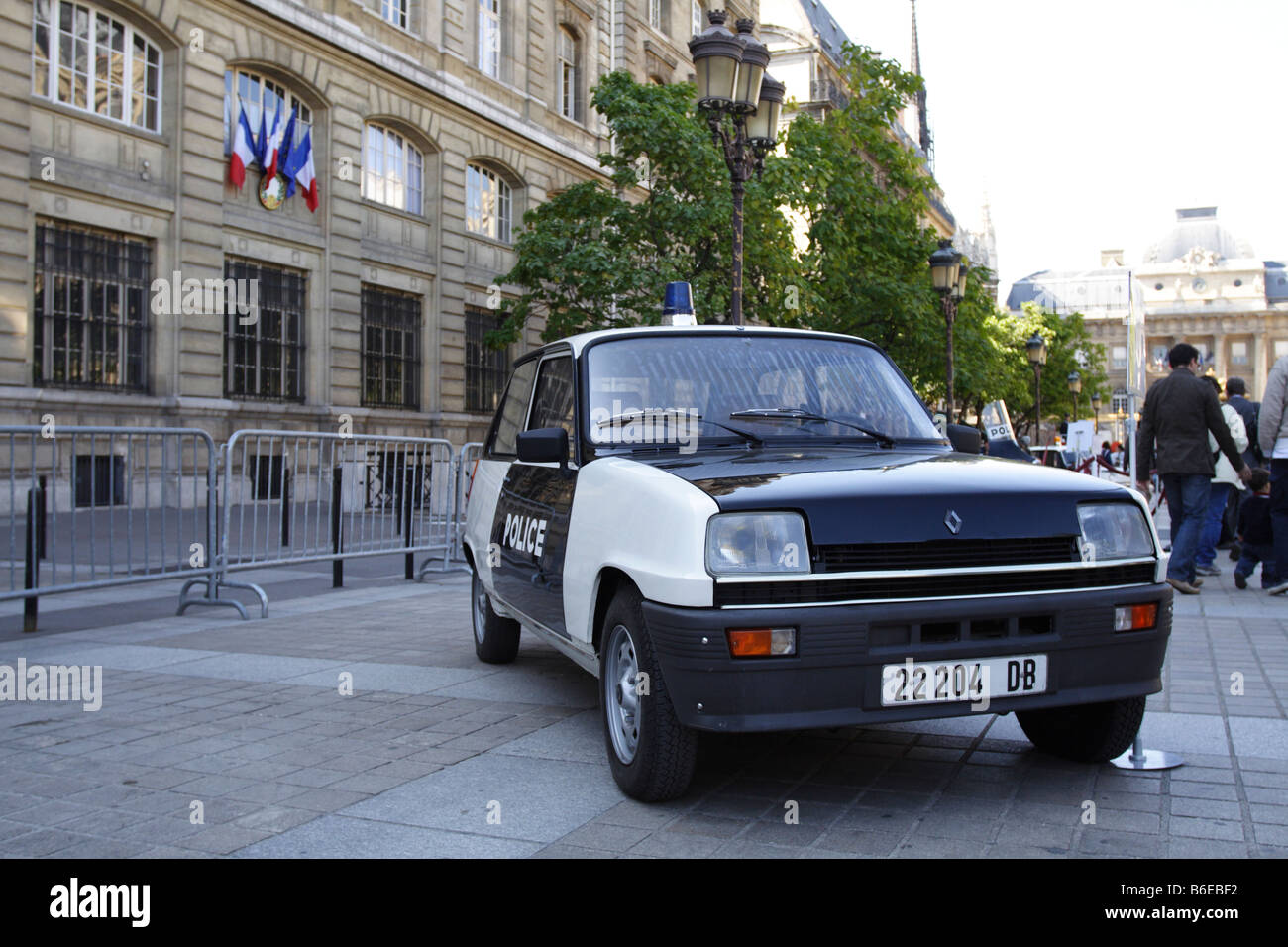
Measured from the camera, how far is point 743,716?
3.52 metres

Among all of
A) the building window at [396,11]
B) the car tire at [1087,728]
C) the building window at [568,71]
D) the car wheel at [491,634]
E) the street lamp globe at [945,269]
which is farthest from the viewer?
the building window at [568,71]

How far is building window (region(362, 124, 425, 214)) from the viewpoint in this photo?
23.8 meters

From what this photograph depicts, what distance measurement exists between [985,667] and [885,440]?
4.49 ft

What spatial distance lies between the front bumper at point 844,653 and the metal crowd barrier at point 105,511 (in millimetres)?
4866

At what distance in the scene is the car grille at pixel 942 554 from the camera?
3617 mm

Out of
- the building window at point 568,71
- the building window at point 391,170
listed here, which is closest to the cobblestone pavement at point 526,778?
the building window at point 391,170

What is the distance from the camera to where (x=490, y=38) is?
27688mm

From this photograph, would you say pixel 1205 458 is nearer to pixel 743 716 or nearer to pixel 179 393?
pixel 743 716

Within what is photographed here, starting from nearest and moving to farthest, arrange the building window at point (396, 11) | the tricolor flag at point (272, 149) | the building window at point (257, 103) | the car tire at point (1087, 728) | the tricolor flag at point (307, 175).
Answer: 1. the car tire at point (1087, 728)
2. the building window at point (257, 103)
3. the tricolor flag at point (272, 149)
4. the tricolor flag at point (307, 175)
5. the building window at point (396, 11)

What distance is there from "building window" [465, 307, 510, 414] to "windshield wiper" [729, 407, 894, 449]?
2238cm

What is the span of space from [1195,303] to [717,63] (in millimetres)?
138188

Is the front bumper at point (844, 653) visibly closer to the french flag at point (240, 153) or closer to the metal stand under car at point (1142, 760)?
the metal stand under car at point (1142, 760)

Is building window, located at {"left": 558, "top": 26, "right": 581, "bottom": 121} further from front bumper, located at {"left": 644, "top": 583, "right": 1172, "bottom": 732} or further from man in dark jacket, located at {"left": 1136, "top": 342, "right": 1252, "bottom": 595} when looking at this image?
front bumper, located at {"left": 644, "top": 583, "right": 1172, "bottom": 732}
